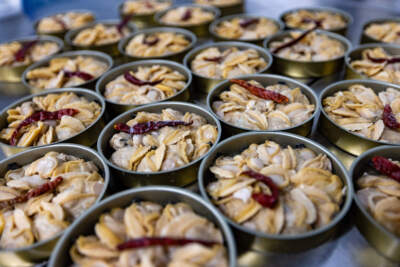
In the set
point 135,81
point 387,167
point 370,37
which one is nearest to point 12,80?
point 135,81

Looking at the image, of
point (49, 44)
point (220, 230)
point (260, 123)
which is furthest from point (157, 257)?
point (49, 44)

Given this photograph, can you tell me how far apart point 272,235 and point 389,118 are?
112 cm

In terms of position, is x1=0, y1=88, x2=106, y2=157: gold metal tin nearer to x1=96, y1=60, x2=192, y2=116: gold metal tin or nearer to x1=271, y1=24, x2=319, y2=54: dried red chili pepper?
x1=96, y1=60, x2=192, y2=116: gold metal tin

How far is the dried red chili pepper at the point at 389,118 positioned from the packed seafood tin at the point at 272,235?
0.50 meters

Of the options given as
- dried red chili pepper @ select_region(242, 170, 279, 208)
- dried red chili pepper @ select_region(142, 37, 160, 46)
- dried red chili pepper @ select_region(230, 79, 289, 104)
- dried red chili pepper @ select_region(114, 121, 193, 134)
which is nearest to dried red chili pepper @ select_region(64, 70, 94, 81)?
dried red chili pepper @ select_region(142, 37, 160, 46)

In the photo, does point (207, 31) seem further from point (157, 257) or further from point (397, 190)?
point (157, 257)

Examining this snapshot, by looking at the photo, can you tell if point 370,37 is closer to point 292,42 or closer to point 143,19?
point 292,42

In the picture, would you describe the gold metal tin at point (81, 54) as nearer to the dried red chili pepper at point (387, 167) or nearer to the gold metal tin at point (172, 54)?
the gold metal tin at point (172, 54)

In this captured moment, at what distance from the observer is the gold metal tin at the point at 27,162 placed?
121cm

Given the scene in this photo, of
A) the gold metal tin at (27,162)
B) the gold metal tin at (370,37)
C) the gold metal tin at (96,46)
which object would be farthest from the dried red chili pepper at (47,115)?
the gold metal tin at (370,37)

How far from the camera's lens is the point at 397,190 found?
4.58 ft

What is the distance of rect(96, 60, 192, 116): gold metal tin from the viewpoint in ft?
6.71

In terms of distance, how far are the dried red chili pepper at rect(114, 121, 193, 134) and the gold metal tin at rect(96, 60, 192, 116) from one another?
0.81 ft

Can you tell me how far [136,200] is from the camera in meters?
1.39
